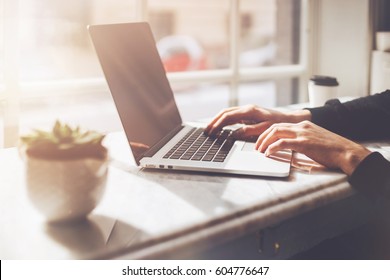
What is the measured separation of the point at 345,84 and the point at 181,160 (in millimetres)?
1712

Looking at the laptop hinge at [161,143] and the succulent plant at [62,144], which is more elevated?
the succulent plant at [62,144]

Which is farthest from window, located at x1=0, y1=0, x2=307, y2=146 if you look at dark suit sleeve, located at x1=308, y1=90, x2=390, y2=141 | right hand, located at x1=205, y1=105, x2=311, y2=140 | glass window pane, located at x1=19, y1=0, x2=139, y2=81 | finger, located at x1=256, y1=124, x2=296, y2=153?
dark suit sleeve, located at x1=308, y1=90, x2=390, y2=141

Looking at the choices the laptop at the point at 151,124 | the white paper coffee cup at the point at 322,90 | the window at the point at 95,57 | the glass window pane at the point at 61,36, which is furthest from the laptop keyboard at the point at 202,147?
the glass window pane at the point at 61,36

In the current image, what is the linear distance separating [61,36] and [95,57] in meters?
0.21

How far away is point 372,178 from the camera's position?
0.84 m

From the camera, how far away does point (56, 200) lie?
0.61 meters

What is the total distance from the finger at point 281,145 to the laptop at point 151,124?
2 cm

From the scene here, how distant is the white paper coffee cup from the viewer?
155cm

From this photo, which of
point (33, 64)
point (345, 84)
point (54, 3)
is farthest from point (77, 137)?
point (345, 84)

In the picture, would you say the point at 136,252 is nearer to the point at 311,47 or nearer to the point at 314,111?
the point at 314,111

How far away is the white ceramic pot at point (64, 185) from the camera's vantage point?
0.59 metres

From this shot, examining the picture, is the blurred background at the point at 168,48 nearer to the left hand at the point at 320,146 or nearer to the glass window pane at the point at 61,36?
the glass window pane at the point at 61,36

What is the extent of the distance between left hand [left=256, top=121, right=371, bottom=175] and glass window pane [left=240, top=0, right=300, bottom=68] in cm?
149

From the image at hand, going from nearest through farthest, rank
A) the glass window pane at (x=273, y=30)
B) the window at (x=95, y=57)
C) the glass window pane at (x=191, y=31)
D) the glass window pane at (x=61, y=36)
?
the window at (x=95, y=57) → the glass window pane at (x=61, y=36) → the glass window pane at (x=191, y=31) → the glass window pane at (x=273, y=30)
